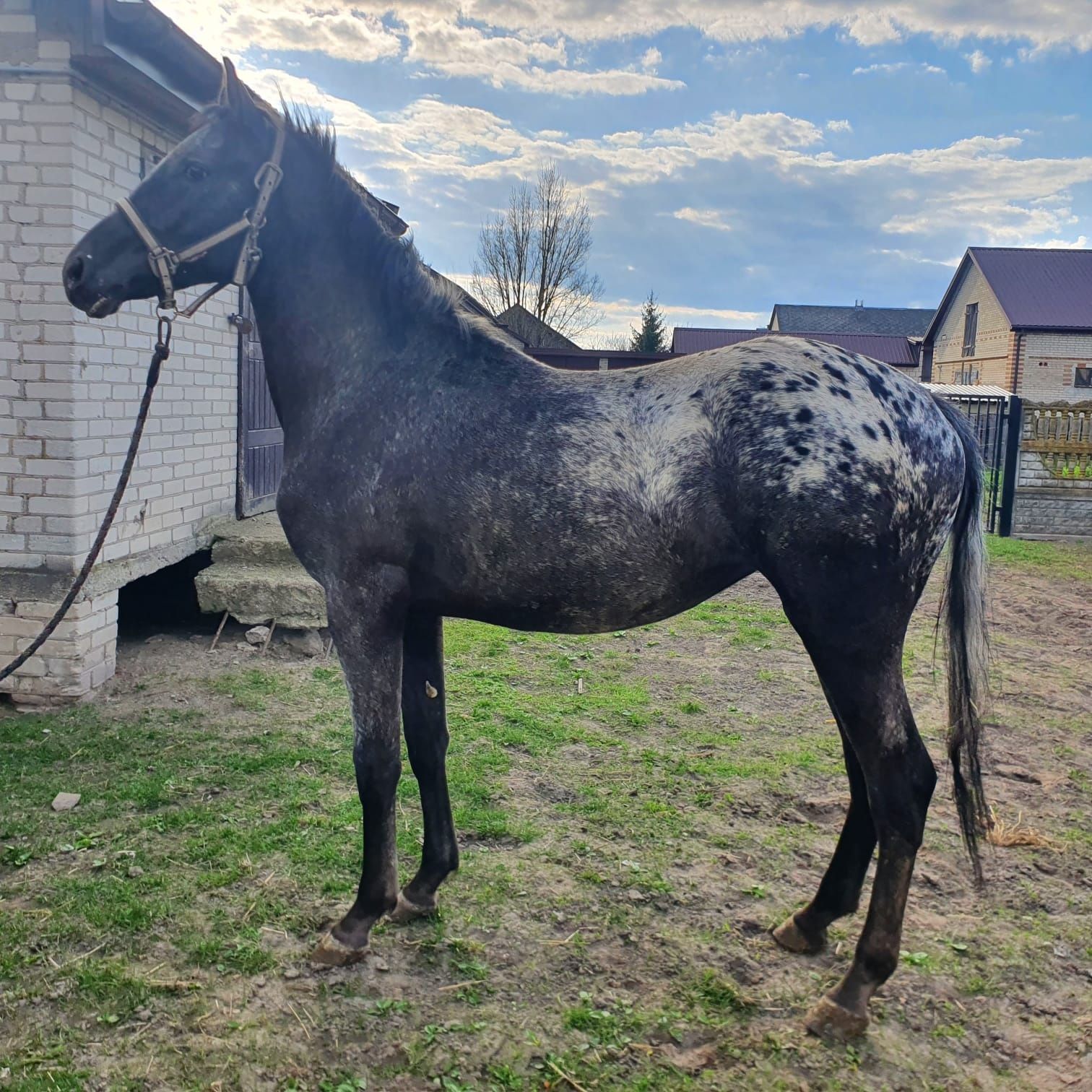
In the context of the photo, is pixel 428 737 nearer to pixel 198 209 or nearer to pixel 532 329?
pixel 198 209

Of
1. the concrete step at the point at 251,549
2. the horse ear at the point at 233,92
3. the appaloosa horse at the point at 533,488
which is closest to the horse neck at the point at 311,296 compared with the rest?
the appaloosa horse at the point at 533,488

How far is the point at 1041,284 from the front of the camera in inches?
1083

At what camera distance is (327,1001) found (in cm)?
256

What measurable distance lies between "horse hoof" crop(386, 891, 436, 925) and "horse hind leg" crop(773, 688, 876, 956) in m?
1.23

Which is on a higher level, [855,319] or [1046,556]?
[855,319]

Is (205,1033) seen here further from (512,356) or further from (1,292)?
(1,292)

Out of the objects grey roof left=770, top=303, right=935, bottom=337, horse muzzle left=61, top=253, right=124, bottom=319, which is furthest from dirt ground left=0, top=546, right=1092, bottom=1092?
grey roof left=770, top=303, right=935, bottom=337

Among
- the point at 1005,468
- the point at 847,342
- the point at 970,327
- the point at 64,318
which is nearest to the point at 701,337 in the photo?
the point at 847,342

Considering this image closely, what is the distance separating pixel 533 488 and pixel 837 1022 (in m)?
1.79

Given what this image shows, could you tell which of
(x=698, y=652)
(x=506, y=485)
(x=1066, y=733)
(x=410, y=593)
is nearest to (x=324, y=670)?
(x=698, y=652)

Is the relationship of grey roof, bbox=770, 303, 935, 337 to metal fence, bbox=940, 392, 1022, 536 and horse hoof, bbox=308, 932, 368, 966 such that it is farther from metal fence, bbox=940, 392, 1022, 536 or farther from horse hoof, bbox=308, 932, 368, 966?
horse hoof, bbox=308, 932, 368, 966

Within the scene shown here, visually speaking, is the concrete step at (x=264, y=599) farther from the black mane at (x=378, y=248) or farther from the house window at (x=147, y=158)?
the black mane at (x=378, y=248)

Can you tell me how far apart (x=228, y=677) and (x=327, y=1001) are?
3.34 m

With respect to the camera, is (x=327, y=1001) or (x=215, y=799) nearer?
(x=327, y=1001)
